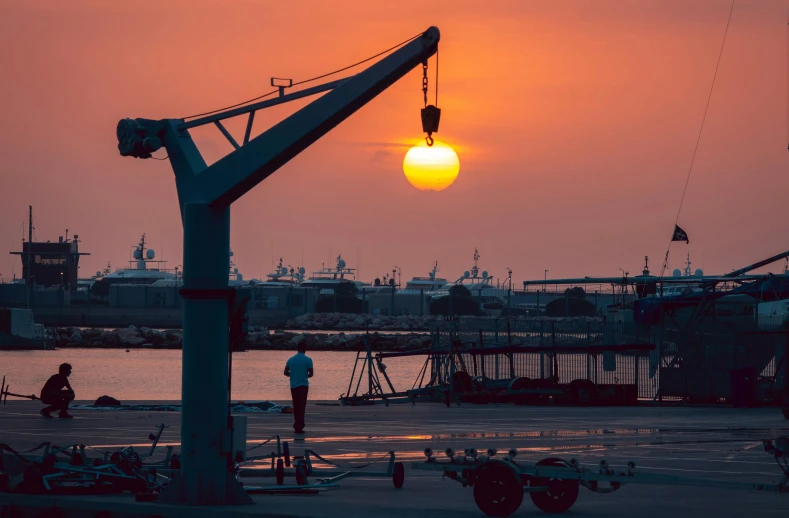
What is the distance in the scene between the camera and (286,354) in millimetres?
133875

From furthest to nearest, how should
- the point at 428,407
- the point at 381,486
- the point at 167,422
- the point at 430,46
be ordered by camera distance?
the point at 428,407 → the point at 167,422 → the point at 381,486 → the point at 430,46

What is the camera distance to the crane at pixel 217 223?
45.2 feet

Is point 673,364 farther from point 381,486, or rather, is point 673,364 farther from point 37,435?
point 381,486

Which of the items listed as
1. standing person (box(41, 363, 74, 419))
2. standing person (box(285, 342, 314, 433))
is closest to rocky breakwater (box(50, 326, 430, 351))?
standing person (box(41, 363, 74, 419))

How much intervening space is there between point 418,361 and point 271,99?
382 feet

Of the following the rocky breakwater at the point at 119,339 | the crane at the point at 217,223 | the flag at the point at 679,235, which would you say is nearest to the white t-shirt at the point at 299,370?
the crane at the point at 217,223

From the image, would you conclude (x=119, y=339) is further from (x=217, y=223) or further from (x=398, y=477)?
(x=217, y=223)

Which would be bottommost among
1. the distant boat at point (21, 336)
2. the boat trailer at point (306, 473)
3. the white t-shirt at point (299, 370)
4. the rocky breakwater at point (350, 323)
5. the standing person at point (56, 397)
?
the boat trailer at point (306, 473)

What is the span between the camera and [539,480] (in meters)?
14.0

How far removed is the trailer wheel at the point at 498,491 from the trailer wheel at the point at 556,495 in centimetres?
48

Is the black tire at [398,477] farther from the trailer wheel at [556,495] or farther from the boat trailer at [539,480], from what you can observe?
the trailer wheel at [556,495]

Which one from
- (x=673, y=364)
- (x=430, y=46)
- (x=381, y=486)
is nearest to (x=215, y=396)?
(x=381, y=486)

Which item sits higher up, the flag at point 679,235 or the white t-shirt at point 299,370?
the flag at point 679,235

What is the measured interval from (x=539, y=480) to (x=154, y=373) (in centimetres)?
7809
